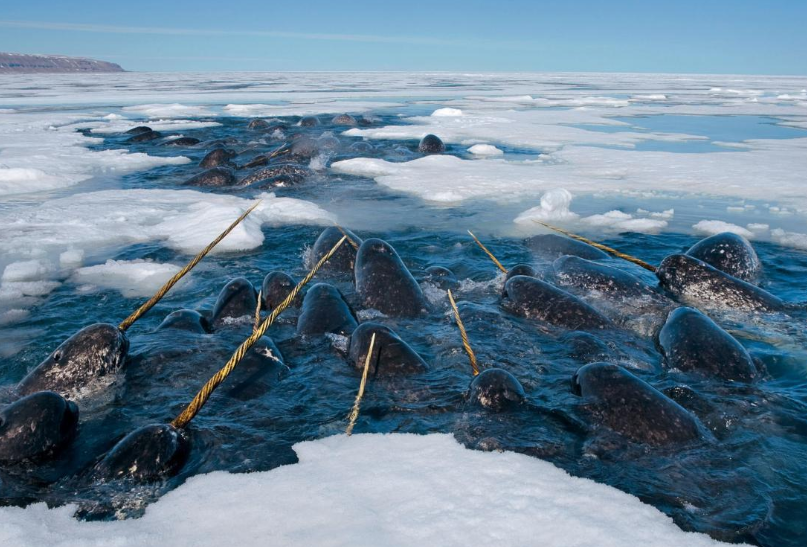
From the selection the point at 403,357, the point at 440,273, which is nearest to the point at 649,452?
the point at 403,357

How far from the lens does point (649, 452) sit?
4.02m

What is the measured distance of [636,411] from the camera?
4262 millimetres

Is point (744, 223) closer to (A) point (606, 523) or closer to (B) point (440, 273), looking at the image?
(B) point (440, 273)

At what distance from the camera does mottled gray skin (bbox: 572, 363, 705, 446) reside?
4.14m

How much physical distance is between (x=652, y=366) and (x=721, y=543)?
2.44 metres

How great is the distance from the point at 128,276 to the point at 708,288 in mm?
7467

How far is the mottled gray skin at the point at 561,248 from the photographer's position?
27.8 ft

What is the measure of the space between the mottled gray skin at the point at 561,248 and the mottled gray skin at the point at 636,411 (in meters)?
4.07

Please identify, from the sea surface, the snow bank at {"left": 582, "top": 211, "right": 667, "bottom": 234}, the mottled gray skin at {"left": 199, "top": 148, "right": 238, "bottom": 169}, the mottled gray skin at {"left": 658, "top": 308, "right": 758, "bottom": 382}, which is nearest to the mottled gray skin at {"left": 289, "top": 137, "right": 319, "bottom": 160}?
the sea surface

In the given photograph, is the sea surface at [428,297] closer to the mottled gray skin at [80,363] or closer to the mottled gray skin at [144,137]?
the mottled gray skin at [80,363]

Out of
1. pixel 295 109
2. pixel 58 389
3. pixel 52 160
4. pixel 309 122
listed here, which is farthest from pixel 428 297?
pixel 295 109

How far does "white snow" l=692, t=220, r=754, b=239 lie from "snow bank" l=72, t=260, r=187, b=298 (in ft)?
27.7

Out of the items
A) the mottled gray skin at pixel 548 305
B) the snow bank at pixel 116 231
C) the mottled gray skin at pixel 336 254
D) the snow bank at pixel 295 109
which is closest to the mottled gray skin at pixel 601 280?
the mottled gray skin at pixel 548 305

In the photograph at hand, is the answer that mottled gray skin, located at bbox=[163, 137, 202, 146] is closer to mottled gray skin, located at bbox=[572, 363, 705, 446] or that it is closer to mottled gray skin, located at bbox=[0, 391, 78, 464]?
mottled gray skin, located at bbox=[0, 391, 78, 464]
